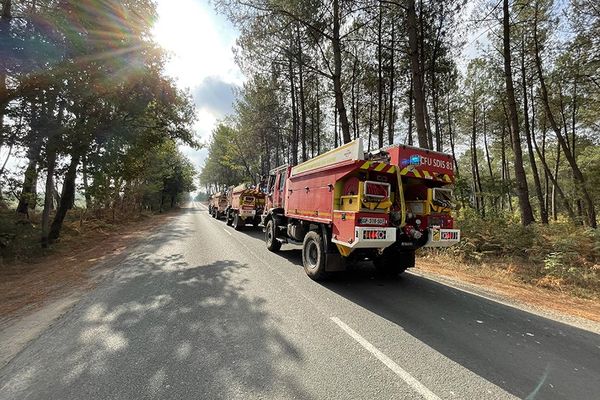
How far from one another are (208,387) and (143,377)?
0.69 meters

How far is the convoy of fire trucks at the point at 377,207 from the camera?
548cm

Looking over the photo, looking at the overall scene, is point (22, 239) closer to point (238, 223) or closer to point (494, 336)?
point (238, 223)

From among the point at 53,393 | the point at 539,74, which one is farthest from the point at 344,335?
the point at 539,74

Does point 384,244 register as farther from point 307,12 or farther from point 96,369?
point 307,12

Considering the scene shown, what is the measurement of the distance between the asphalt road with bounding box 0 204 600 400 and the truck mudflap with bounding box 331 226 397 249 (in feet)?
3.28

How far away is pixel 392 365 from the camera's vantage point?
3160 mm

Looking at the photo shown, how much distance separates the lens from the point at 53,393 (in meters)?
2.65

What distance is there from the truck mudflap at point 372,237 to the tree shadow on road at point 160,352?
1973mm

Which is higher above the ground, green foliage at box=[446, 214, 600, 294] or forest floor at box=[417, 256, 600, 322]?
green foliage at box=[446, 214, 600, 294]

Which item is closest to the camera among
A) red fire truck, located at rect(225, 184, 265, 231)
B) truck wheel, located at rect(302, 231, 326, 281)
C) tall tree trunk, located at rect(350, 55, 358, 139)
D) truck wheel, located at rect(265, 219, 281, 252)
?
truck wheel, located at rect(302, 231, 326, 281)

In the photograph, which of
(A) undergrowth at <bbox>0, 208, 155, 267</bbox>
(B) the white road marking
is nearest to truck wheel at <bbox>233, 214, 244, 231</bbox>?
(A) undergrowth at <bbox>0, 208, 155, 267</bbox>

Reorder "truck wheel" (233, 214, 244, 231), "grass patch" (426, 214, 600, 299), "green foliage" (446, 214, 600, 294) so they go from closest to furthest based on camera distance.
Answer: "grass patch" (426, 214, 600, 299)
"green foliage" (446, 214, 600, 294)
"truck wheel" (233, 214, 244, 231)

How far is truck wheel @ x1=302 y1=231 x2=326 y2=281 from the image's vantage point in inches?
249

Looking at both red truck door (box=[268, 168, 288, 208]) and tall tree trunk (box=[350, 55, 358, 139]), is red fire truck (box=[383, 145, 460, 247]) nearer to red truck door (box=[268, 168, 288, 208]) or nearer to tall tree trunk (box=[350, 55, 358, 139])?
red truck door (box=[268, 168, 288, 208])
